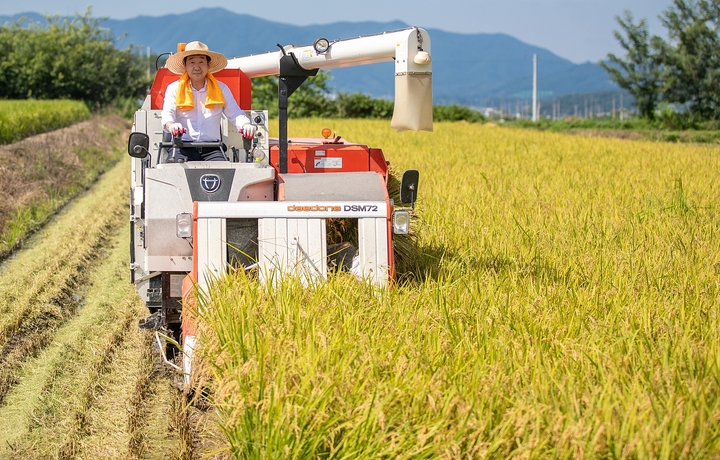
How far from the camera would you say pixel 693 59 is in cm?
3381

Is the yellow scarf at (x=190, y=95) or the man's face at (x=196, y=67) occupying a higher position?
the man's face at (x=196, y=67)

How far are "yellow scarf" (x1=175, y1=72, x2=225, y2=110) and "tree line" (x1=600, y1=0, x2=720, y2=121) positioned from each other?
101ft

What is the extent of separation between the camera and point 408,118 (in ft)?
16.5

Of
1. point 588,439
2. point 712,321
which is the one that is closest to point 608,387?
point 588,439

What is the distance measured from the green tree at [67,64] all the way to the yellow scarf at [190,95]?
99.7 ft

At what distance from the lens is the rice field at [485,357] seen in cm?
289

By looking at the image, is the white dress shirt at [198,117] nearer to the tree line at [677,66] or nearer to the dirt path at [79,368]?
the dirt path at [79,368]

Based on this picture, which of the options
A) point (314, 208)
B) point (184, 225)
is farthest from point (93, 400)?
point (314, 208)

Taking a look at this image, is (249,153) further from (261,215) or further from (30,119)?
(30,119)

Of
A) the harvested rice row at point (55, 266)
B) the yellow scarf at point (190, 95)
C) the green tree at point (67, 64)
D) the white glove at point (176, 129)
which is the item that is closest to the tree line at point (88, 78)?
the green tree at point (67, 64)

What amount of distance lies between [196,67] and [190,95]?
0.22 meters

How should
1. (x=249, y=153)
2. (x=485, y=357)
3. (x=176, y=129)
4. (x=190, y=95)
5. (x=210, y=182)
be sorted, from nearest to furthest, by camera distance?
(x=485, y=357), (x=210, y=182), (x=176, y=129), (x=190, y=95), (x=249, y=153)

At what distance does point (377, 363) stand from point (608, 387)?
89cm

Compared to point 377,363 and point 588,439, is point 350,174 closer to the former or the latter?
point 377,363
